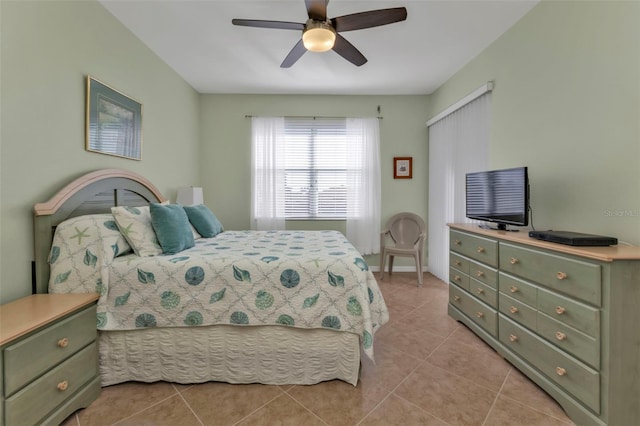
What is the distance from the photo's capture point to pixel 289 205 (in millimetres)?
4324

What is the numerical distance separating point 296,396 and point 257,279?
2.43 ft

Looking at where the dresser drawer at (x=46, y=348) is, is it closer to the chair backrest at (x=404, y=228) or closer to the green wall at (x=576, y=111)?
the green wall at (x=576, y=111)

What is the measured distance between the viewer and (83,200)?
198cm

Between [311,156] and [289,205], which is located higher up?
[311,156]

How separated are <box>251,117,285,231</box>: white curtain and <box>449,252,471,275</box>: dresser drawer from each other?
2.44 meters

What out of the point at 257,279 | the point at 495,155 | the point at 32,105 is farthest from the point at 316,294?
the point at 495,155

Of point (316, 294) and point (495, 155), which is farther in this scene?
point (495, 155)

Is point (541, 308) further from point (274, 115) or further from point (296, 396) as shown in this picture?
point (274, 115)

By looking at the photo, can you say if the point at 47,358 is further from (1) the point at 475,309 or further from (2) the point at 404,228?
(2) the point at 404,228

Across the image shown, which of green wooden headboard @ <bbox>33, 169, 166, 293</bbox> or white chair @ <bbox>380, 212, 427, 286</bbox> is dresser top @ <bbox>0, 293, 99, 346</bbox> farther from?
white chair @ <bbox>380, 212, 427, 286</bbox>

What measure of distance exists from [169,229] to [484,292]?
2.54m

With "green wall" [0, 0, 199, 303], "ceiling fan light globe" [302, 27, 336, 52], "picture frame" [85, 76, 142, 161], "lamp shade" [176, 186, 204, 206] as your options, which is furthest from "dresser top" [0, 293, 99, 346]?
"ceiling fan light globe" [302, 27, 336, 52]

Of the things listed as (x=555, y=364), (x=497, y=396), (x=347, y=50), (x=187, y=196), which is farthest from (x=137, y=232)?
(x=555, y=364)

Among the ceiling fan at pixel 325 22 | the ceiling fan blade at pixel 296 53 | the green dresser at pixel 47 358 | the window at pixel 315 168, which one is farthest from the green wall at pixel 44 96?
the window at pixel 315 168
